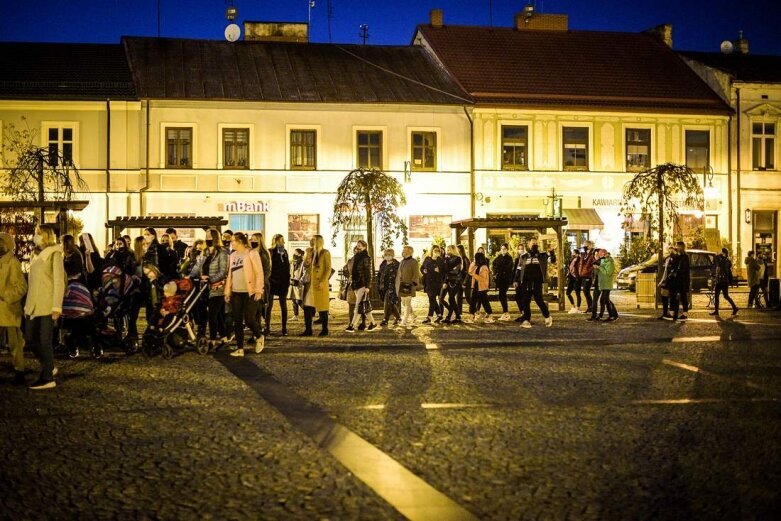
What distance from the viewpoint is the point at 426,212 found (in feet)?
115

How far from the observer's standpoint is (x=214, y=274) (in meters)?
14.0

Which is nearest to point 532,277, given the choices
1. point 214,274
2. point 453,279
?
point 453,279

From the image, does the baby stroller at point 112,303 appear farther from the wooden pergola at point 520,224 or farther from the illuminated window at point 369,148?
the illuminated window at point 369,148

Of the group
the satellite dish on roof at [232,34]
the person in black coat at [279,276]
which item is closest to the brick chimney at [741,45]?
the satellite dish on roof at [232,34]

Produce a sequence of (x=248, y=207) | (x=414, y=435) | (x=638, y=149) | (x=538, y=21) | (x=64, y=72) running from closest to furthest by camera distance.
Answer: (x=414, y=435) < (x=248, y=207) < (x=64, y=72) < (x=638, y=149) < (x=538, y=21)

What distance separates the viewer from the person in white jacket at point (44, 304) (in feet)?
34.1

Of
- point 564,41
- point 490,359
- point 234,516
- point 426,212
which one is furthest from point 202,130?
point 234,516

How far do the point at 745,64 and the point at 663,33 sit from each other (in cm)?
409

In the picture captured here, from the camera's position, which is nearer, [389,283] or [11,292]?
[11,292]

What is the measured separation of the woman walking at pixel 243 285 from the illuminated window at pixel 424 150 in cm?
2225

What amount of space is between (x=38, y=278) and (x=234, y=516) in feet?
19.9

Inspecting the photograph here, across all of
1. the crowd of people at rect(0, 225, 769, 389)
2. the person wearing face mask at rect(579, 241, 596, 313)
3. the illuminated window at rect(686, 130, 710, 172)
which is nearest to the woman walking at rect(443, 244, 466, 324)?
the crowd of people at rect(0, 225, 769, 389)

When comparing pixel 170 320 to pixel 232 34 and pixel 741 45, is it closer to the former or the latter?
pixel 232 34

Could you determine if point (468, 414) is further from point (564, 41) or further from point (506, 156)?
point (564, 41)
